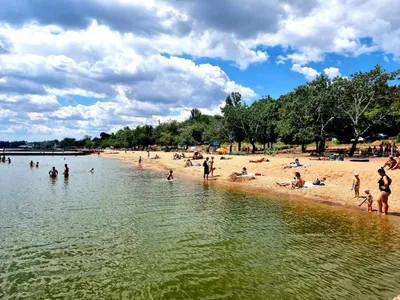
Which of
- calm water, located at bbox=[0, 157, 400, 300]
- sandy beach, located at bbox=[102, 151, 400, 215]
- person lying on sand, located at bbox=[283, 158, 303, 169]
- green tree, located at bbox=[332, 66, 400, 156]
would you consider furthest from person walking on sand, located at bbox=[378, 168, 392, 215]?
green tree, located at bbox=[332, 66, 400, 156]

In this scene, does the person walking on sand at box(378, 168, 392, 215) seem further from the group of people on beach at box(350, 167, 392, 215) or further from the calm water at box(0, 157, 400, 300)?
the calm water at box(0, 157, 400, 300)

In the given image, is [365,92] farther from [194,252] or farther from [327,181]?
[194,252]

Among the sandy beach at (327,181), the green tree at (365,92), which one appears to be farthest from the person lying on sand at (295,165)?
the green tree at (365,92)

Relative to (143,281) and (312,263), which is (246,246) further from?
(143,281)

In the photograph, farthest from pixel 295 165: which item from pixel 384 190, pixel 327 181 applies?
pixel 384 190

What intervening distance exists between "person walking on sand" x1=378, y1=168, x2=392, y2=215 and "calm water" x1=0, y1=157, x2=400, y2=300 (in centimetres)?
143

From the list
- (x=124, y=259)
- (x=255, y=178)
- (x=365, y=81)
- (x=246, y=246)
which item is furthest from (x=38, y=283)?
(x=365, y=81)

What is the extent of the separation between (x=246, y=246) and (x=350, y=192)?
1595 cm

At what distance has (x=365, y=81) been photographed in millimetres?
48562

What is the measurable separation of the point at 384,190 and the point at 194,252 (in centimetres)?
1334

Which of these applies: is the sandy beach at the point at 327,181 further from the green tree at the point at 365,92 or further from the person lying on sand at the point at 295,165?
the green tree at the point at 365,92

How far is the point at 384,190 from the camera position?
1938 cm

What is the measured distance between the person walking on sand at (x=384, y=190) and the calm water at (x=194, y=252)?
4.70 feet

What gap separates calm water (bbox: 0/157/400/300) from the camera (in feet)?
31.6
